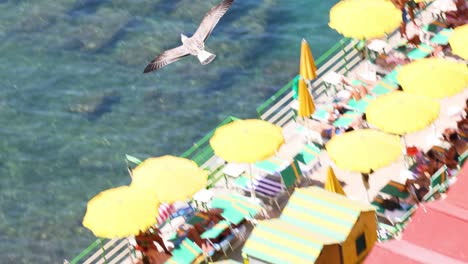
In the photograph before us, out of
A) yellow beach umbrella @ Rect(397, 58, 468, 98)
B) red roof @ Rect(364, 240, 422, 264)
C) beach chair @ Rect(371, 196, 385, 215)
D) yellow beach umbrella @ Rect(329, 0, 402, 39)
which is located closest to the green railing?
beach chair @ Rect(371, 196, 385, 215)

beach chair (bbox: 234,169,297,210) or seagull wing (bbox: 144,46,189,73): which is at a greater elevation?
seagull wing (bbox: 144,46,189,73)

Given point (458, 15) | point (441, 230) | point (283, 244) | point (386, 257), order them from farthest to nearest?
point (458, 15)
point (283, 244)
point (441, 230)
point (386, 257)

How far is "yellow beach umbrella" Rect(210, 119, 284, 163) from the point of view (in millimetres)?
27781

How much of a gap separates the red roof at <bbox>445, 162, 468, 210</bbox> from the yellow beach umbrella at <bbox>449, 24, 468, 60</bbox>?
635 cm

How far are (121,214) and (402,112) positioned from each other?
7.12 m

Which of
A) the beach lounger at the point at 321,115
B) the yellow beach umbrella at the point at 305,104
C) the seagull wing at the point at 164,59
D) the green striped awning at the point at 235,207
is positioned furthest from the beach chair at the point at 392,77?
the green striped awning at the point at 235,207

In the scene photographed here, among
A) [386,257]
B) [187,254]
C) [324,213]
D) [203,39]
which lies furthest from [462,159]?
[203,39]

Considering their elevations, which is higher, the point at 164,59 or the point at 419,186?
the point at 419,186

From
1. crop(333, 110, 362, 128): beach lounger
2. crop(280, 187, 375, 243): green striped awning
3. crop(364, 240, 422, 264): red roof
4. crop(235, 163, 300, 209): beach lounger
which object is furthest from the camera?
crop(333, 110, 362, 128): beach lounger

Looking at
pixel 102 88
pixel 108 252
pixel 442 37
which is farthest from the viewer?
pixel 102 88

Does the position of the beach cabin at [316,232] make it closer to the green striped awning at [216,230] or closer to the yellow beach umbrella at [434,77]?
the green striped awning at [216,230]

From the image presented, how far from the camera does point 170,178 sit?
27672 mm

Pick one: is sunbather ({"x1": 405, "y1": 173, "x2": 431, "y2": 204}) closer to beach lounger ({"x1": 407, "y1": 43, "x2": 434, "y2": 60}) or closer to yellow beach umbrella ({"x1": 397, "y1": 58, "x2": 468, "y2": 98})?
yellow beach umbrella ({"x1": 397, "y1": 58, "x2": 468, "y2": 98})

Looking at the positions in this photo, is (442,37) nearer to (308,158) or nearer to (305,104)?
(305,104)
